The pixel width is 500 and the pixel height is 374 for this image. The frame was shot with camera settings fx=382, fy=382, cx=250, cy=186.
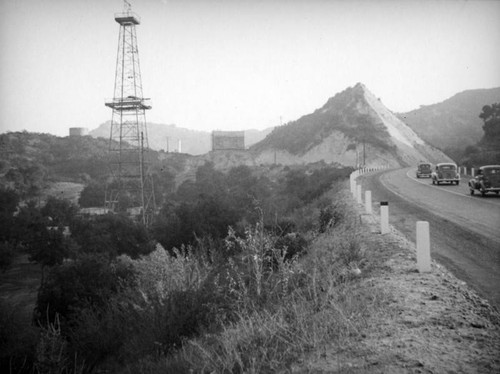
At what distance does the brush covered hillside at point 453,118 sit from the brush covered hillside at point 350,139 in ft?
125

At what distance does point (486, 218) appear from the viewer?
12664 millimetres

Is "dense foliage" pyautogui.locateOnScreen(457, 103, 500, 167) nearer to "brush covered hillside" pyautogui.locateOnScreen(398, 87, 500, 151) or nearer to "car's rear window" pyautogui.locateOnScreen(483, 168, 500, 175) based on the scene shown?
"car's rear window" pyautogui.locateOnScreen(483, 168, 500, 175)

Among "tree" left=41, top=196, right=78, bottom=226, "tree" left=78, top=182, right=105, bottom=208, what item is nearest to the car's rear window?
"tree" left=41, top=196, right=78, bottom=226

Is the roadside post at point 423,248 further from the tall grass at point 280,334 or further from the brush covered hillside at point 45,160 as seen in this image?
the brush covered hillside at point 45,160

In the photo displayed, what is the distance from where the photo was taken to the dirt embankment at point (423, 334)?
3820 mm

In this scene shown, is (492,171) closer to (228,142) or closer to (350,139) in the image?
(350,139)

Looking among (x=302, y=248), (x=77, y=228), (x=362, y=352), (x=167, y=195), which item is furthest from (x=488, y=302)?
(x=167, y=195)

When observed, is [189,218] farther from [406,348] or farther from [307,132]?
[307,132]

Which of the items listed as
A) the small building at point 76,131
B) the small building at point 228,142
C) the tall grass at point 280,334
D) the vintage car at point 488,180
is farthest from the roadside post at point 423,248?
the small building at point 76,131

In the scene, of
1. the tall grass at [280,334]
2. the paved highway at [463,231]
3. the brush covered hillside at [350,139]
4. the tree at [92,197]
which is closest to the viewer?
the tall grass at [280,334]

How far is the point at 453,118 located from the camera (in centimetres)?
15638

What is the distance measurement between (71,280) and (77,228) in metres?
16.1

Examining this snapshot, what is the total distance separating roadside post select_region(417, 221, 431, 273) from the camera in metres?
6.54

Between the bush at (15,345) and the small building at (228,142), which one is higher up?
the small building at (228,142)
